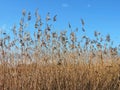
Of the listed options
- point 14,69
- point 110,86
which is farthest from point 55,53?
point 110,86

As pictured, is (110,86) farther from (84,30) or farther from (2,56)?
(2,56)

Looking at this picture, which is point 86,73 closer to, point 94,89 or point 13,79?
point 94,89

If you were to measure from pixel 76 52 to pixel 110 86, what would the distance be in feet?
2.87

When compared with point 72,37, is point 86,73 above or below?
below

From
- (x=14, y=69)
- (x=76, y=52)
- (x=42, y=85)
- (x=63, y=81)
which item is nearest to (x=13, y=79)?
(x=14, y=69)

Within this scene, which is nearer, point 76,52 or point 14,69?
point 14,69

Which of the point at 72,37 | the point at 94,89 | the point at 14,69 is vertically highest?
the point at 72,37

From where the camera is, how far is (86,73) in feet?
18.3

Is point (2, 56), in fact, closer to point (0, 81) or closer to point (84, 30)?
point (0, 81)

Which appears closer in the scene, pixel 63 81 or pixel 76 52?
pixel 63 81

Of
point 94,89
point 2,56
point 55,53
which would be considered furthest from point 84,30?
point 2,56

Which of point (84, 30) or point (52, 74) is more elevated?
point (84, 30)

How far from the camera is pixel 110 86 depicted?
5.66 m

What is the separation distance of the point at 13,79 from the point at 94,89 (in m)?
1.36
